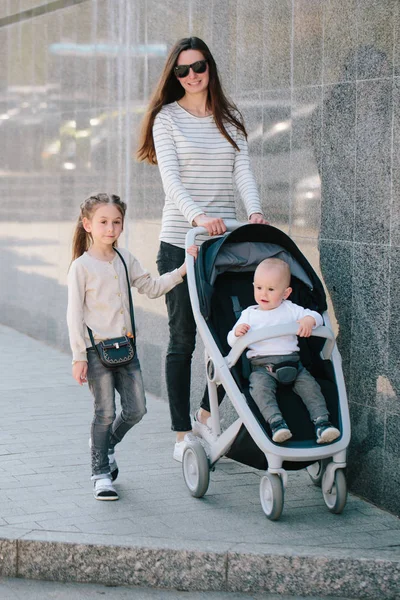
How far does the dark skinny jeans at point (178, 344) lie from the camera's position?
6.34 m

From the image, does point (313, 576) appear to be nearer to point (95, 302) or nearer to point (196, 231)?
point (95, 302)

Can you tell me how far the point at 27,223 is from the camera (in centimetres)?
1186

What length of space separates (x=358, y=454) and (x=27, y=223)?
266 inches

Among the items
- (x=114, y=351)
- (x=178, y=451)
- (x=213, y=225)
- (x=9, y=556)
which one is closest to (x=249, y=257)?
(x=213, y=225)

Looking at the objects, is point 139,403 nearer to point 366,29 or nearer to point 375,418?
point 375,418

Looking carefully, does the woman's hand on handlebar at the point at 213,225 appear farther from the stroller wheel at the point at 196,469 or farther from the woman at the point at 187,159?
the stroller wheel at the point at 196,469

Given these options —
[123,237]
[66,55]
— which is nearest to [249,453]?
[123,237]

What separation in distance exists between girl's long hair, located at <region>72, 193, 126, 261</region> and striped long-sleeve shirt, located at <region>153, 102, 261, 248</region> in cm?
39

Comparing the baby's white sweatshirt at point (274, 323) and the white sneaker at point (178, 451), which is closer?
the baby's white sweatshirt at point (274, 323)

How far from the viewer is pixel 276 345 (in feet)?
17.8

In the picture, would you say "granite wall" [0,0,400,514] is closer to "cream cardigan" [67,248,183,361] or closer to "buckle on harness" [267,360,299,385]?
"buckle on harness" [267,360,299,385]

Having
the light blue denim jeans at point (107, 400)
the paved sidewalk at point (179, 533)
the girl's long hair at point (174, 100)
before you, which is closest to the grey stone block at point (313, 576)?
the paved sidewalk at point (179, 533)

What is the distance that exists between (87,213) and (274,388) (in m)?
1.35

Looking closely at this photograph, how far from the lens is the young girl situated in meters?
5.66
